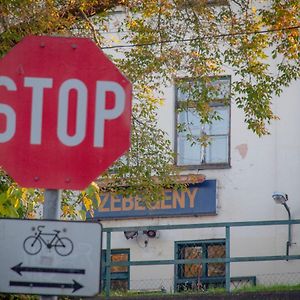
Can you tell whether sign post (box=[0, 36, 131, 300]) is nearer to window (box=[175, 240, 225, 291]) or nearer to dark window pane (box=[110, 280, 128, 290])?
window (box=[175, 240, 225, 291])

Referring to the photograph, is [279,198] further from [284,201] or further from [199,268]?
[199,268]

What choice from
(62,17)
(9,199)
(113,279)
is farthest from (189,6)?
(113,279)

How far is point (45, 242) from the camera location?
451 centimetres

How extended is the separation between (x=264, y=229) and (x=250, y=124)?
863cm

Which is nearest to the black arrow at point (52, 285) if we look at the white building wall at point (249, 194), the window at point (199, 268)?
the window at point (199, 268)

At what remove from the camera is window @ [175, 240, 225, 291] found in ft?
66.9

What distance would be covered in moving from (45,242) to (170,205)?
20.4 m

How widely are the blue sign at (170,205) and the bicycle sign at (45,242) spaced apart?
A: 19.4 metres

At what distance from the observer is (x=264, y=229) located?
925 inches

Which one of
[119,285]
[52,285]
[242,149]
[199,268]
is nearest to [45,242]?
[52,285]

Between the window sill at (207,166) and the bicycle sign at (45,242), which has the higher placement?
the window sill at (207,166)

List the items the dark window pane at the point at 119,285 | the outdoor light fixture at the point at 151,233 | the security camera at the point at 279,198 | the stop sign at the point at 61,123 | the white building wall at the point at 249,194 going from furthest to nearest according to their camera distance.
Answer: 1. the outdoor light fixture at the point at 151,233
2. the white building wall at the point at 249,194
3. the security camera at the point at 279,198
4. the dark window pane at the point at 119,285
5. the stop sign at the point at 61,123

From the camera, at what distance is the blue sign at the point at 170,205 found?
24.4m

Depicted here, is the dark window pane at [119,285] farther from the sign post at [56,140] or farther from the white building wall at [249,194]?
the sign post at [56,140]
